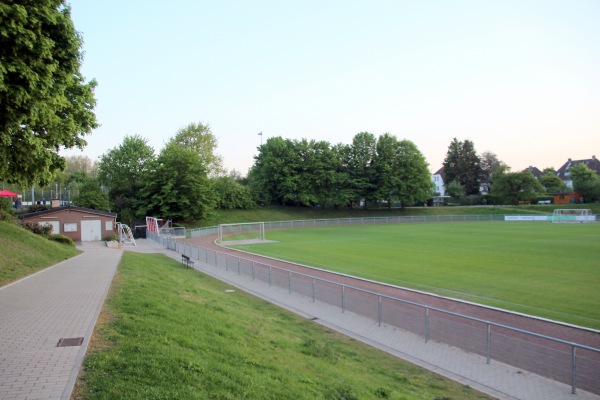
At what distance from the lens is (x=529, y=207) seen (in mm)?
82250

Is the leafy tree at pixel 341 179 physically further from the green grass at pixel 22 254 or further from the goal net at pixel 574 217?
the green grass at pixel 22 254

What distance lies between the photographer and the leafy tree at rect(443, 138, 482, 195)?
106375mm

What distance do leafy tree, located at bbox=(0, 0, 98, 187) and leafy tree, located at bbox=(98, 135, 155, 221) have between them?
5058 cm

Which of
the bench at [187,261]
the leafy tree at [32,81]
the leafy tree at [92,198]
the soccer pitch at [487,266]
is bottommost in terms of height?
the soccer pitch at [487,266]

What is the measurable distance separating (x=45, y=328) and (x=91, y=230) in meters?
40.5

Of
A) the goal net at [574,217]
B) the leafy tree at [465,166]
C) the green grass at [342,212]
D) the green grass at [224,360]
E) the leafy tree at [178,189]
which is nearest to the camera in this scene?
the green grass at [224,360]

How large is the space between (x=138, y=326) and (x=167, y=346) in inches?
57.2

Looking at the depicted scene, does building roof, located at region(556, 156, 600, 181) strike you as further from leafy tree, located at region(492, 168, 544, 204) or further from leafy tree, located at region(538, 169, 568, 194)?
leafy tree, located at region(492, 168, 544, 204)

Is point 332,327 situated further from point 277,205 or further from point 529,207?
point 529,207

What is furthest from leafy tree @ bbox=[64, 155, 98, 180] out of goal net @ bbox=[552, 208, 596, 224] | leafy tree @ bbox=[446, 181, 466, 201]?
goal net @ bbox=[552, 208, 596, 224]

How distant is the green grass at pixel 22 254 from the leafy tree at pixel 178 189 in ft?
103

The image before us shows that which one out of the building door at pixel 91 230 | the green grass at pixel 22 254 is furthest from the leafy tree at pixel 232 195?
the green grass at pixel 22 254

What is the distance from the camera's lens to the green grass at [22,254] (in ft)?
53.6

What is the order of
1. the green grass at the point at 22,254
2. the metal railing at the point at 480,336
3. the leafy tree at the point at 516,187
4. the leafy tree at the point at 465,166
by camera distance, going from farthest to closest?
the leafy tree at the point at 465,166 < the leafy tree at the point at 516,187 < the green grass at the point at 22,254 < the metal railing at the point at 480,336
